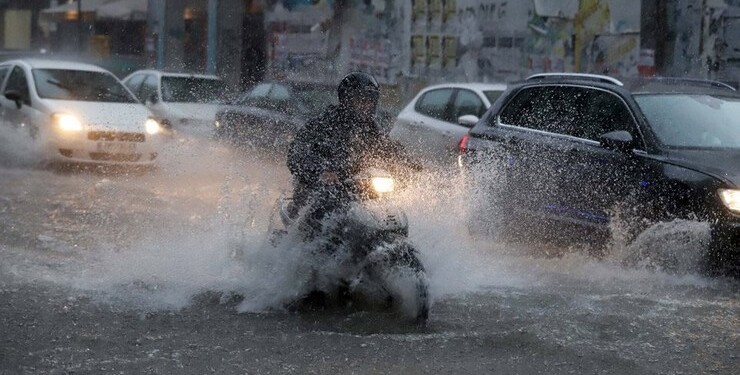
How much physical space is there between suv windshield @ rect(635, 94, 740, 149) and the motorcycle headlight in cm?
284

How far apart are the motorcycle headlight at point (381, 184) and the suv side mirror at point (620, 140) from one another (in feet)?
8.74

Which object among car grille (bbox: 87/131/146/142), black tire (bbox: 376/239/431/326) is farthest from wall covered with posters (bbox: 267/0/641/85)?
black tire (bbox: 376/239/431/326)

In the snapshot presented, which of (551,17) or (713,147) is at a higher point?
(551,17)

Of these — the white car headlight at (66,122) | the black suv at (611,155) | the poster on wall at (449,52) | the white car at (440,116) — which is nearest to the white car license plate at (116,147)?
the white car headlight at (66,122)

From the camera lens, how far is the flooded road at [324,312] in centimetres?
594

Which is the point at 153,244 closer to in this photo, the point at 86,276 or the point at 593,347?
the point at 86,276

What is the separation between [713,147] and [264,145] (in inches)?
416

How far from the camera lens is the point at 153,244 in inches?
374

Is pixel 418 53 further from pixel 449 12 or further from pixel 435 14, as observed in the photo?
pixel 449 12

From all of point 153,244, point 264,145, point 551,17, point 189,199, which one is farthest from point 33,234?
point 551,17

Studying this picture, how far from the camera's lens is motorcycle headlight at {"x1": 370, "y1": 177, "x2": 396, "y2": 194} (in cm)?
691

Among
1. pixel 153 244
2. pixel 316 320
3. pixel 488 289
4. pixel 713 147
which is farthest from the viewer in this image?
pixel 153 244

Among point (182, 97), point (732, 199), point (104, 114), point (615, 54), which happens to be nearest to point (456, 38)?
point (615, 54)

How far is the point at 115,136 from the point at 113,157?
278 mm
